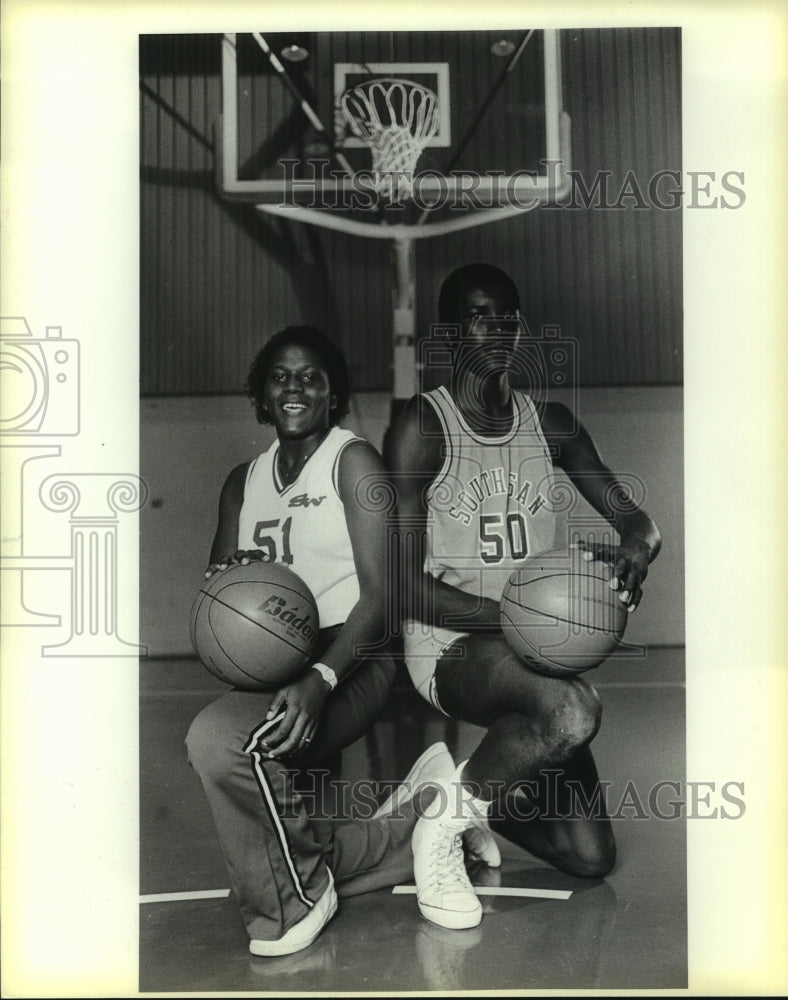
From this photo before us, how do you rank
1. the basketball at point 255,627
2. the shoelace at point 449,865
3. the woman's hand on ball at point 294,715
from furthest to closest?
the shoelace at point 449,865, the woman's hand on ball at point 294,715, the basketball at point 255,627

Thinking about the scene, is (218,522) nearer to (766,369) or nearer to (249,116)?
(249,116)

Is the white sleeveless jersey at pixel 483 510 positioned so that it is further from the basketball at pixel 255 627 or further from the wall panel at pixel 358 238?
the basketball at pixel 255 627

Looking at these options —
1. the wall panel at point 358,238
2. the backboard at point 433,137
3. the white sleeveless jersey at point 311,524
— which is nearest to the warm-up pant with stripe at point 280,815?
the white sleeveless jersey at point 311,524

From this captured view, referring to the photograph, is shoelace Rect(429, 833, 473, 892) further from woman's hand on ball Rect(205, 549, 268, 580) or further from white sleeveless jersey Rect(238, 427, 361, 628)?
woman's hand on ball Rect(205, 549, 268, 580)

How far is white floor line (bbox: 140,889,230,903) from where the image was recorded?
309cm

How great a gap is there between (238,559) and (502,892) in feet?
4.39

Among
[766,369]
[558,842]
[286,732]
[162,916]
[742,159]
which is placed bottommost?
[162,916]

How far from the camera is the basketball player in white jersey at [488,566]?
10.00 ft

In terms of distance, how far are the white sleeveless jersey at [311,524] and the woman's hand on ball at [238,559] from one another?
1.1 inches

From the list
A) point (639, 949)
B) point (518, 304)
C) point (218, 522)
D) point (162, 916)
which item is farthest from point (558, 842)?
point (518, 304)

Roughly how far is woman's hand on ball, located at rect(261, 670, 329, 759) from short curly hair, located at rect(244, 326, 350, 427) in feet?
2.73

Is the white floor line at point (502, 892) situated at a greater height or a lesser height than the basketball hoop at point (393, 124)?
lesser

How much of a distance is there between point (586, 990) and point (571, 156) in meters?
2.61

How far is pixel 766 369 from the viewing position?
3146mm
